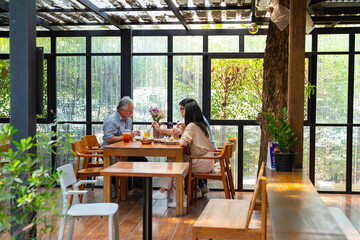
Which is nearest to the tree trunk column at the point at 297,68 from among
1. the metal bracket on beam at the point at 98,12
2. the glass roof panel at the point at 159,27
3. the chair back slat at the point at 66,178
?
the chair back slat at the point at 66,178

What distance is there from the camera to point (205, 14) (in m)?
7.06

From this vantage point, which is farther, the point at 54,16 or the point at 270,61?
the point at 54,16

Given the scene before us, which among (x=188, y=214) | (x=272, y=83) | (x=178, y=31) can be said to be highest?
(x=178, y=31)

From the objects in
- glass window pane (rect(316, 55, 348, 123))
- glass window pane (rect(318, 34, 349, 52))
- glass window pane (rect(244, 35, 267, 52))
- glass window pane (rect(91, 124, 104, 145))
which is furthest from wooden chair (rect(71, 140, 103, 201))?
glass window pane (rect(318, 34, 349, 52))

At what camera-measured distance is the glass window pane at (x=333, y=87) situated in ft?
24.7

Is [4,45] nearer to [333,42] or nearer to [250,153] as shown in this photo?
[250,153]

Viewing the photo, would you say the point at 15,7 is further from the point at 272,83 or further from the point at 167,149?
the point at 272,83

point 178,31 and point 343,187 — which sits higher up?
A: point 178,31

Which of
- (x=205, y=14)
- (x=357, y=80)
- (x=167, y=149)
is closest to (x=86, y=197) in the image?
(x=167, y=149)

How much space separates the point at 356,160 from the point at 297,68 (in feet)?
14.3

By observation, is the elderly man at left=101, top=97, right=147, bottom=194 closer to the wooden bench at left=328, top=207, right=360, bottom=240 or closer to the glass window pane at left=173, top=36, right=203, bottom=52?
the glass window pane at left=173, top=36, right=203, bottom=52

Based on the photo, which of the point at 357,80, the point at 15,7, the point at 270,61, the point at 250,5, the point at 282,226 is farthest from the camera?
the point at 357,80

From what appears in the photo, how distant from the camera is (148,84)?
7859 mm

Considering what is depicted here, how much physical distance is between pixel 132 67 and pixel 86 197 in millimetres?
2364
